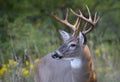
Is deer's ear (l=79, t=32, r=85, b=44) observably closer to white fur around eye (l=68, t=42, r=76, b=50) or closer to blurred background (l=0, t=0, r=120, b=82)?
white fur around eye (l=68, t=42, r=76, b=50)

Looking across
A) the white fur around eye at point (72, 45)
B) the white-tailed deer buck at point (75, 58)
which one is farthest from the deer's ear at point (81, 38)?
the white fur around eye at point (72, 45)

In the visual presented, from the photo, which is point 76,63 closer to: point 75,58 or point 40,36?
point 75,58

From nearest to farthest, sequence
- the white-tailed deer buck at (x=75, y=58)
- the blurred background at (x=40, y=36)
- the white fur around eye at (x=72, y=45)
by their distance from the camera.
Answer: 1. the white-tailed deer buck at (x=75, y=58)
2. the white fur around eye at (x=72, y=45)
3. the blurred background at (x=40, y=36)

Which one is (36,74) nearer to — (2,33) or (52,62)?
(52,62)

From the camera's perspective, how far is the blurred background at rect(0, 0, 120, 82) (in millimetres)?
10781

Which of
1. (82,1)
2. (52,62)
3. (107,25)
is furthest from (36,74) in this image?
(107,25)

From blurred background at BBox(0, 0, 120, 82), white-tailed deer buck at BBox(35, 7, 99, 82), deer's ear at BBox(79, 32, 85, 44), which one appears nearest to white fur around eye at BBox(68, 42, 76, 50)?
white-tailed deer buck at BBox(35, 7, 99, 82)

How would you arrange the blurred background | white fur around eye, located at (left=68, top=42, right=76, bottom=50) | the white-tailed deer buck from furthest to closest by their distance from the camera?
the blurred background → white fur around eye, located at (left=68, top=42, right=76, bottom=50) → the white-tailed deer buck

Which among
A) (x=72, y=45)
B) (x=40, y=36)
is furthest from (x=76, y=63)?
(x=40, y=36)

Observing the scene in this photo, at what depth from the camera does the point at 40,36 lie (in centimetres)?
1373

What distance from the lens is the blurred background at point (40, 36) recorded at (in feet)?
35.4

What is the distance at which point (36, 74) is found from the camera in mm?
9727

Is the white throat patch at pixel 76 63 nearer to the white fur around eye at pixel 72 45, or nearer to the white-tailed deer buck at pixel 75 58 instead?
Answer: the white-tailed deer buck at pixel 75 58

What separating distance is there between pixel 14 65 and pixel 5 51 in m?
2.23
